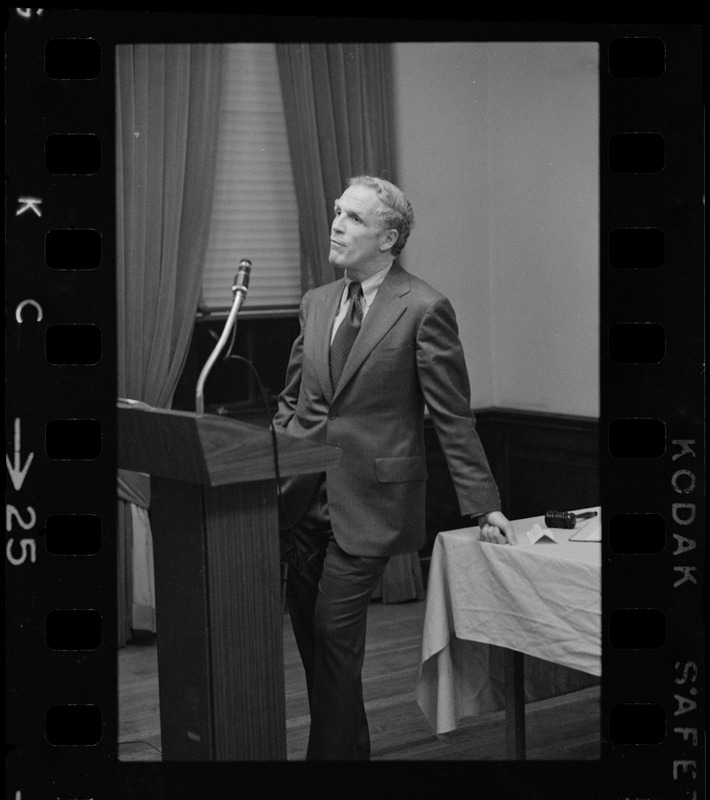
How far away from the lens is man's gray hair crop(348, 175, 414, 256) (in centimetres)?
298

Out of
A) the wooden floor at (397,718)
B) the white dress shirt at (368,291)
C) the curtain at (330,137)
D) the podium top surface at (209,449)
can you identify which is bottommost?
the wooden floor at (397,718)

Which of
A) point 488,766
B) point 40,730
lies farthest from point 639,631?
point 40,730

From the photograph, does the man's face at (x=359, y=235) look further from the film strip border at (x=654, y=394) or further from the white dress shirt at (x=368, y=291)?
the film strip border at (x=654, y=394)

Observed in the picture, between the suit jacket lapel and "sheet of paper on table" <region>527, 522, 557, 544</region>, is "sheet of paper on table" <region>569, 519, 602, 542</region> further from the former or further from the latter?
the suit jacket lapel

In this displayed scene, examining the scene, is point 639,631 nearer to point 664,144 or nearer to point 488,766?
point 488,766

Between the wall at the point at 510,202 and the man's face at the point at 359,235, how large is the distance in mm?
376

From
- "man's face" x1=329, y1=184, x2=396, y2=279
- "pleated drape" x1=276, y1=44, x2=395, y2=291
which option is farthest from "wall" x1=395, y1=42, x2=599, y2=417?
"man's face" x1=329, y1=184, x2=396, y2=279

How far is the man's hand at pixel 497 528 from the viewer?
10.1 ft

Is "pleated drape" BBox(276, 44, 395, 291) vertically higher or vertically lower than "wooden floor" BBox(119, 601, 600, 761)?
higher

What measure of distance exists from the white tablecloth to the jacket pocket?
31 cm

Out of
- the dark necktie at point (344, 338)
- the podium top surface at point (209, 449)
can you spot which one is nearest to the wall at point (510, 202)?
the dark necktie at point (344, 338)

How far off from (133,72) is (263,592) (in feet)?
4.34

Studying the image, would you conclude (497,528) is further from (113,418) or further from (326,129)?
(326,129)

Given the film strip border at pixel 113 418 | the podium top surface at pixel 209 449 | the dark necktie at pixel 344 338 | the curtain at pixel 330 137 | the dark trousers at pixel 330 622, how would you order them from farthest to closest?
1. the curtain at pixel 330 137
2. the dark necktie at pixel 344 338
3. the dark trousers at pixel 330 622
4. the film strip border at pixel 113 418
5. the podium top surface at pixel 209 449
